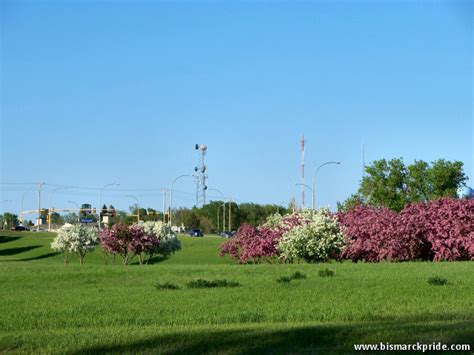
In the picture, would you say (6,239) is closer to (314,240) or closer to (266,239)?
(266,239)

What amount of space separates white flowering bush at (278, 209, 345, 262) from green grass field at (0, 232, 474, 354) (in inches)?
371

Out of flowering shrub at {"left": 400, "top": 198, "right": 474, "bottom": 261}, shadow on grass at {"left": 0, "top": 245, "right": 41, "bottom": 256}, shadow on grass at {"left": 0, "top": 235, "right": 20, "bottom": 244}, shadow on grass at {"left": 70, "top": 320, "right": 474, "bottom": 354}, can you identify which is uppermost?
flowering shrub at {"left": 400, "top": 198, "right": 474, "bottom": 261}

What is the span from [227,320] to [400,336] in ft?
12.1

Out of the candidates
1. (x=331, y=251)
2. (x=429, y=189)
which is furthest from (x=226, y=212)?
(x=331, y=251)

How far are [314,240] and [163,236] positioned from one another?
39.2ft

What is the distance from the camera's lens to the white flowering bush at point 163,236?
40.5m

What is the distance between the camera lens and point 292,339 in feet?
33.4

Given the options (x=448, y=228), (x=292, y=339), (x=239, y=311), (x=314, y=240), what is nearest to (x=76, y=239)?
(x=314, y=240)

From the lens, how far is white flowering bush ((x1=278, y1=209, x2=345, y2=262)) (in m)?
31.5

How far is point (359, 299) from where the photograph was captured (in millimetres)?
14633

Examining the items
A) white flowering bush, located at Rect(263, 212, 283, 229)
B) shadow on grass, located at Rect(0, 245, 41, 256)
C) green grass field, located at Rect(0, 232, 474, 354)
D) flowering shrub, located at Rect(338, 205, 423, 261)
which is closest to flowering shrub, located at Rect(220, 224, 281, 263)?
white flowering bush, located at Rect(263, 212, 283, 229)

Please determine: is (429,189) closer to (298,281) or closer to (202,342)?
(298,281)

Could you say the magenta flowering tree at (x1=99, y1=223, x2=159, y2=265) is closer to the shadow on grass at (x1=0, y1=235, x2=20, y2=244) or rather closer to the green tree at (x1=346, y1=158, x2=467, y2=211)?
the green tree at (x1=346, y1=158, x2=467, y2=211)

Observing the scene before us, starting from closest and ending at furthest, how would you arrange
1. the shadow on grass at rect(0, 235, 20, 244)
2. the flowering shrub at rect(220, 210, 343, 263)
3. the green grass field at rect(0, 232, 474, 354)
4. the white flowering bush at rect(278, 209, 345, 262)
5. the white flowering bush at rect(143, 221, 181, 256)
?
the green grass field at rect(0, 232, 474, 354)
the white flowering bush at rect(278, 209, 345, 262)
the flowering shrub at rect(220, 210, 343, 263)
the white flowering bush at rect(143, 221, 181, 256)
the shadow on grass at rect(0, 235, 20, 244)
